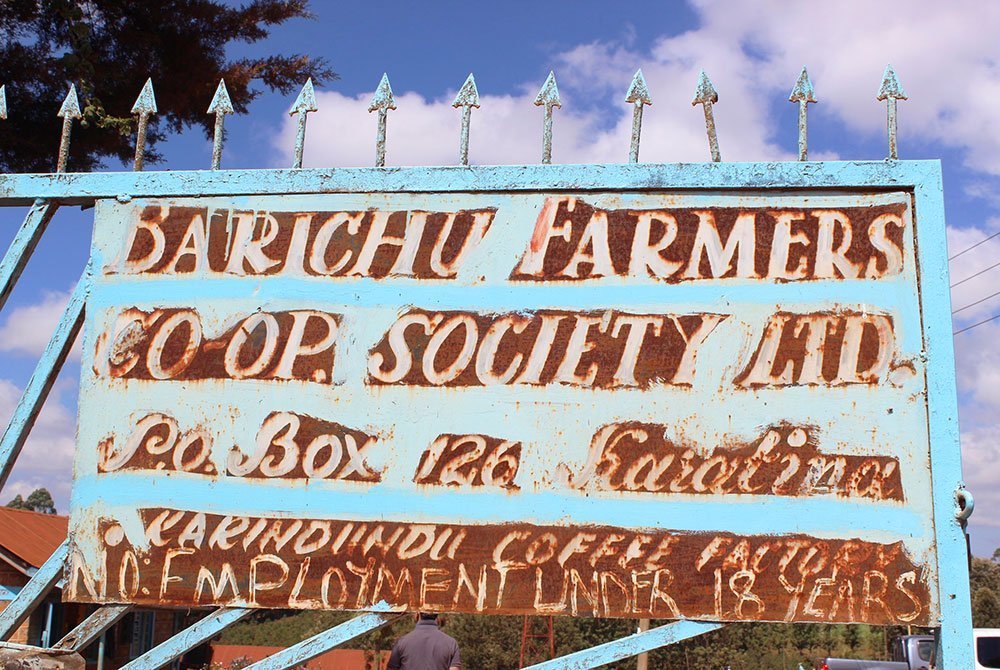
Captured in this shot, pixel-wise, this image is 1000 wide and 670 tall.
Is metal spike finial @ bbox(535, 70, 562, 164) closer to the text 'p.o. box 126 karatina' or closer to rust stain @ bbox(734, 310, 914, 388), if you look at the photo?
the text 'p.o. box 126 karatina'

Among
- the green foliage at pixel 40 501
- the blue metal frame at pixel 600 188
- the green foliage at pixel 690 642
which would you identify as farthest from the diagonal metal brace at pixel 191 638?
the green foliage at pixel 40 501

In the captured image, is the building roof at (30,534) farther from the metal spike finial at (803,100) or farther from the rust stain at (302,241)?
the metal spike finial at (803,100)

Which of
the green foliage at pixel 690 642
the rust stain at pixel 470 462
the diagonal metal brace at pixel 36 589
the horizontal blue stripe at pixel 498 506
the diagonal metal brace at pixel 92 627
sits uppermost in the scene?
the rust stain at pixel 470 462

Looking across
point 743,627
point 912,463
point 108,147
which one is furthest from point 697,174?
point 743,627

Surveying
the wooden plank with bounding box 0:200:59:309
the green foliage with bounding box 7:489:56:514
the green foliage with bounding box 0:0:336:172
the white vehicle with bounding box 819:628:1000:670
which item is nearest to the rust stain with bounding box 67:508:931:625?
the wooden plank with bounding box 0:200:59:309

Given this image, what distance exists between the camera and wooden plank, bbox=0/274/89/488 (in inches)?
203

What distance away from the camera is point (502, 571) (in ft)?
15.4

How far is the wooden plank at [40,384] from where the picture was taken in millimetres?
5164

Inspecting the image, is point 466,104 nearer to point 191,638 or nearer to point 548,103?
point 548,103

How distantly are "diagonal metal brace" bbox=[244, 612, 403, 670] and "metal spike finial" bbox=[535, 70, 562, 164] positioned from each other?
2.57 meters

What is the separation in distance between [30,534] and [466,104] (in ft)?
58.2

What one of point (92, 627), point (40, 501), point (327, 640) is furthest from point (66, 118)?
point (40, 501)

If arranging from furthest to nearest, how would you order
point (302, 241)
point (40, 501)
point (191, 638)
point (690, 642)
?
point (40, 501) → point (690, 642) → point (302, 241) → point (191, 638)

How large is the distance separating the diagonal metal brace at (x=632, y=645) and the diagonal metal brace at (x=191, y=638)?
160 cm
